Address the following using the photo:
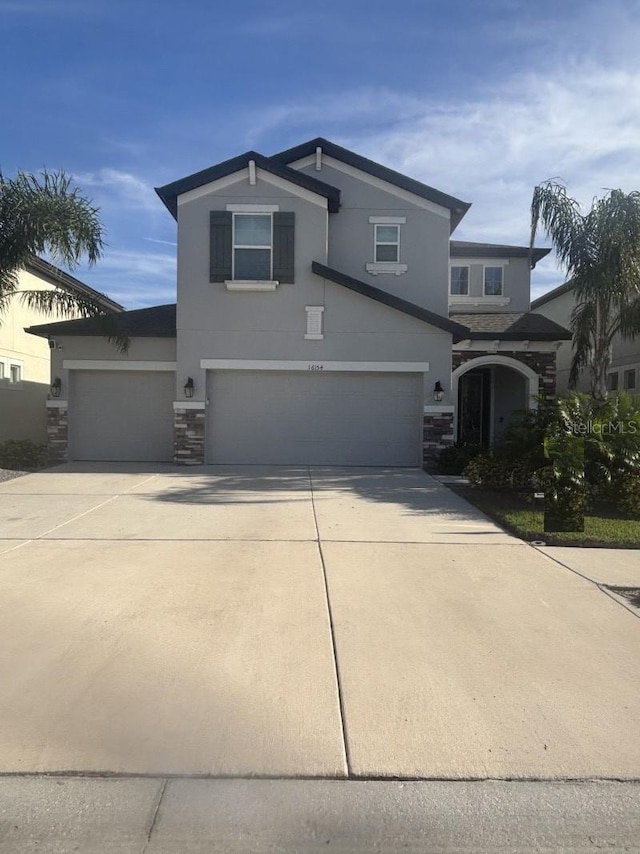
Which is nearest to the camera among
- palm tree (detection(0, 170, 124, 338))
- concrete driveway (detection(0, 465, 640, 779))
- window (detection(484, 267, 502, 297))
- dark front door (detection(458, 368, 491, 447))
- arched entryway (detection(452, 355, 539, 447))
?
concrete driveway (detection(0, 465, 640, 779))

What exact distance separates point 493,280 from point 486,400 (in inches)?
146

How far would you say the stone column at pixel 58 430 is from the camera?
1648 cm

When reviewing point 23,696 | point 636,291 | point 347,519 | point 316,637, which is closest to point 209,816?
point 23,696

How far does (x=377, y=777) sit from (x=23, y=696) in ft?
7.16

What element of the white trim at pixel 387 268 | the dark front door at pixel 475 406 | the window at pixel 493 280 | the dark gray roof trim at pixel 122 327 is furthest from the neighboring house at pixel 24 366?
the window at pixel 493 280

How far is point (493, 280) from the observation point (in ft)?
69.9

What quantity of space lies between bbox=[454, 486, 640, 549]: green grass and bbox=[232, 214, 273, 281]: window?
7180 millimetres

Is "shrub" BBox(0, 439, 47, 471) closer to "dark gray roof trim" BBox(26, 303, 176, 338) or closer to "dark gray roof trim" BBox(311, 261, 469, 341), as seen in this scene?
"dark gray roof trim" BBox(26, 303, 176, 338)

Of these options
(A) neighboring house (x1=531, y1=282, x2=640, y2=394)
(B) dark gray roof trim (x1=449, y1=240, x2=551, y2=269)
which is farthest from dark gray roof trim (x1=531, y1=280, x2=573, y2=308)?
(B) dark gray roof trim (x1=449, y1=240, x2=551, y2=269)

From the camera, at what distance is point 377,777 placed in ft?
11.3

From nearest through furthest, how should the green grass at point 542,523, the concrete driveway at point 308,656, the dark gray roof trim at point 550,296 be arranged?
the concrete driveway at point 308,656, the green grass at point 542,523, the dark gray roof trim at point 550,296

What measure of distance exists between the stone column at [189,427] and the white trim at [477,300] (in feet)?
30.3

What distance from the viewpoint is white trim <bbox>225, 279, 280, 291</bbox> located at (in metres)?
15.5

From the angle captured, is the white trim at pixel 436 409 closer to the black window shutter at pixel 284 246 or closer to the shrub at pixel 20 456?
the black window shutter at pixel 284 246
